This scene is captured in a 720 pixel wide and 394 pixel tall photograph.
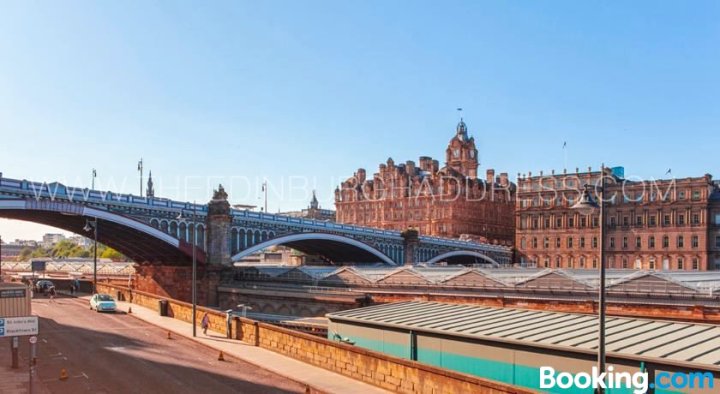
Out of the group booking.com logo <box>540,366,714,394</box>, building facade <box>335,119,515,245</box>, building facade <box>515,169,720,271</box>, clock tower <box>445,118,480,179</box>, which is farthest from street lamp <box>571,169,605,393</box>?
clock tower <box>445,118,480,179</box>

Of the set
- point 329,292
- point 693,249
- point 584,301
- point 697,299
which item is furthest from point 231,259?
point 693,249

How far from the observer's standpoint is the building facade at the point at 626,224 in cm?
9594

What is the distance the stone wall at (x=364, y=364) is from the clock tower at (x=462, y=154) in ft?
391

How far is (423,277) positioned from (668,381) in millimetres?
38526

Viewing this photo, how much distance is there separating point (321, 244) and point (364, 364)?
232ft

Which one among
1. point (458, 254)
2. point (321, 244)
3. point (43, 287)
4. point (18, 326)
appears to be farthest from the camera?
point (458, 254)

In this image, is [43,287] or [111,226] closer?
[111,226]

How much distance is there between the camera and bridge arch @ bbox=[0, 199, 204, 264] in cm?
5388

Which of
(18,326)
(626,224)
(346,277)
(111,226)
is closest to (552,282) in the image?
(346,277)

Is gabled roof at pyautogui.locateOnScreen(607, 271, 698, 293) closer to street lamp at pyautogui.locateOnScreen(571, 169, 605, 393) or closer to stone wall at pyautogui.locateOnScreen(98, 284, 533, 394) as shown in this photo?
stone wall at pyautogui.locateOnScreen(98, 284, 533, 394)

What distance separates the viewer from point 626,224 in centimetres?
10356

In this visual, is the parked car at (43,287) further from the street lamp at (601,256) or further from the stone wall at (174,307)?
the street lamp at (601,256)

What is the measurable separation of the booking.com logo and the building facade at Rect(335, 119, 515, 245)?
10580cm

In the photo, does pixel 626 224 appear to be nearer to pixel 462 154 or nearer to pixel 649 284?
pixel 462 154
